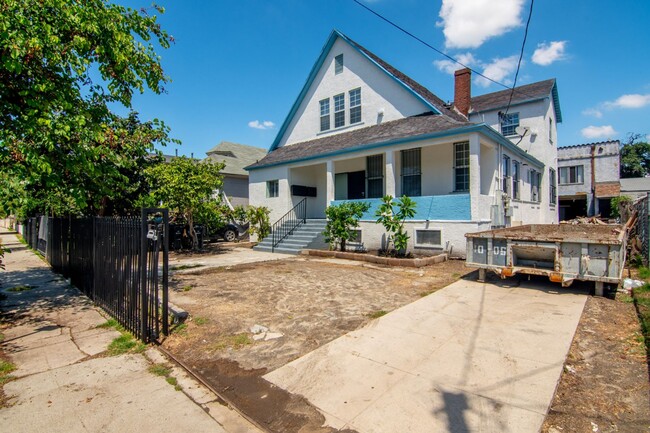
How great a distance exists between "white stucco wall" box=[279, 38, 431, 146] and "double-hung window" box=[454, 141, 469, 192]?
2.52 meters

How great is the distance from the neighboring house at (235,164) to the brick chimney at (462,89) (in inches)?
605

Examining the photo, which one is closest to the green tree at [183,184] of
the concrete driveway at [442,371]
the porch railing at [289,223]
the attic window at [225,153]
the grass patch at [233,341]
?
the porch railing at [289,223]

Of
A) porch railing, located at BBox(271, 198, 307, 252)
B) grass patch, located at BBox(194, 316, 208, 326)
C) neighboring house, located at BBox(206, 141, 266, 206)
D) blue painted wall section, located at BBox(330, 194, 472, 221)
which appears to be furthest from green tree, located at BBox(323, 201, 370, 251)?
neighboring house, located at BBox(206, 141, 266, 206)

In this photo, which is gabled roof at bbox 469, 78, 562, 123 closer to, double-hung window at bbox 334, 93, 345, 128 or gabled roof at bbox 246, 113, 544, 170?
gabled roof at bbox 246, 113, 544, 170

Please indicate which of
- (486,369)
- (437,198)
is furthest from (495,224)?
(486,369)

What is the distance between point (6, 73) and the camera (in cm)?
554

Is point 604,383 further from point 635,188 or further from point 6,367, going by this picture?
point 635,188

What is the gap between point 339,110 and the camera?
58.6 feet

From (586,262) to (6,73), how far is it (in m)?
10.9

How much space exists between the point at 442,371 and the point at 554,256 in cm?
483

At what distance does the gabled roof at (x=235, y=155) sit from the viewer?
27239 millimetres

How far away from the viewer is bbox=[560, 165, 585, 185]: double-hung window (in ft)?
96.4

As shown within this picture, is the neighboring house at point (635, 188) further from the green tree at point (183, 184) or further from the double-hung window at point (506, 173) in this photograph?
the green tree at point (183, 184)

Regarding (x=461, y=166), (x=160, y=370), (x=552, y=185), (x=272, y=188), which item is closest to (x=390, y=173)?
(x=461, y=166)
